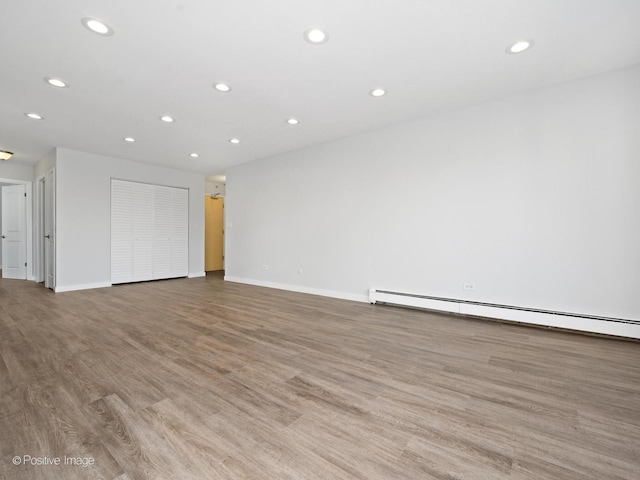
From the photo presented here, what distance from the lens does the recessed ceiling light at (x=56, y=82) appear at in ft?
9.62

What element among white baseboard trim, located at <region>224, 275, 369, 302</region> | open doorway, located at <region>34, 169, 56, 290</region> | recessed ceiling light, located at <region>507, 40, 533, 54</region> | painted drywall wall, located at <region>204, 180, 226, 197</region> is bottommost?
white baseboard trim, located at <region>224, 275, 369, 302</region>

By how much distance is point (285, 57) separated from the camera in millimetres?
2592

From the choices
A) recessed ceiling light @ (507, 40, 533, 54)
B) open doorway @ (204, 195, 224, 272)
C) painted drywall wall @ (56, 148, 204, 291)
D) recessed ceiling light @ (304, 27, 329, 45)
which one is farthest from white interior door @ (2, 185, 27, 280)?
recessed ceiling light @ (507, 40, 533, 54)

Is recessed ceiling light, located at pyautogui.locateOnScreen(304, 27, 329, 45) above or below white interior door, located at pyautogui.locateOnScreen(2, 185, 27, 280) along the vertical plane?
above

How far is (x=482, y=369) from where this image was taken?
7.29ft

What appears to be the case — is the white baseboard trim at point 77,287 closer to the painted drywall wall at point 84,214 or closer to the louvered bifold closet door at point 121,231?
the painted drywall wall at point 84,214

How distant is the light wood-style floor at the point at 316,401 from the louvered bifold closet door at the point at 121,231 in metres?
2.67

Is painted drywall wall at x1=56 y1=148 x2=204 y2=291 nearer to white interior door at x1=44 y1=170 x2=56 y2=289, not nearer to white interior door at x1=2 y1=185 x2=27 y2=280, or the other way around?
white interior door at x1=44 y1=170 x2=56 y2=289

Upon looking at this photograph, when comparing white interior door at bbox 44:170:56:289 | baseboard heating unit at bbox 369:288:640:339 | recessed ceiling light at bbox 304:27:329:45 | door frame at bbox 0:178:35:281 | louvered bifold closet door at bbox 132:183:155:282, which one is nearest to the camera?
recessed ceiling light at bbox 304:27:329:45

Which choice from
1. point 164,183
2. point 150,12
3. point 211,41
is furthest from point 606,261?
point 164,183

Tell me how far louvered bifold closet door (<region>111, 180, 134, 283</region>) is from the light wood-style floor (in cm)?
267

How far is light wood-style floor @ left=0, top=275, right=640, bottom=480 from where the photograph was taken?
4.20ft

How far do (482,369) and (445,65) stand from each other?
112 inches

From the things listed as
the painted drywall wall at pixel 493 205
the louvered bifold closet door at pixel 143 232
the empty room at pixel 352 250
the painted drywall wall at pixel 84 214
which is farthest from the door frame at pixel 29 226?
the painted drywall wall at pixel 493 205
